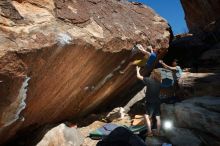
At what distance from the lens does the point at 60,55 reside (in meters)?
5.31

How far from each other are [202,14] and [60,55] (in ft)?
37.7

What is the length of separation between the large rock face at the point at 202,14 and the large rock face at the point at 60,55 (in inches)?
249

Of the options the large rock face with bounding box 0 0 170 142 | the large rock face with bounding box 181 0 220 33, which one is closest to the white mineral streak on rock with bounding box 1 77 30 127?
the large rock face with bounding box 0 0 170 142

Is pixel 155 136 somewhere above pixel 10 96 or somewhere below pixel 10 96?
below

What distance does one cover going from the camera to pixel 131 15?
25.8 feet

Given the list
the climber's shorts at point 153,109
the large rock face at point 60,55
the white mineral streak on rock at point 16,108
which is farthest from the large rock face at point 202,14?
the white mineral streak on rock at point 16,108

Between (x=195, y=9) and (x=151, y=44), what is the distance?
8.03 metres

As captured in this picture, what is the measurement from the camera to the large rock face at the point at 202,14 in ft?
43.8

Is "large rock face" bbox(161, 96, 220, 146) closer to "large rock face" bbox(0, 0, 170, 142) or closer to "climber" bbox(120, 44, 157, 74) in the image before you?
"climber" bbox(120, 44, 157, 74)

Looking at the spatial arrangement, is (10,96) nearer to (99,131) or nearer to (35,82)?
(35,82)

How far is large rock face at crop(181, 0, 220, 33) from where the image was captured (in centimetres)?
1336

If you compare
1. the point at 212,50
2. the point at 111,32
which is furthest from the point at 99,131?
the point at 212,50

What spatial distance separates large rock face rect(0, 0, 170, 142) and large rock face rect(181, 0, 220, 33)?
632 cm

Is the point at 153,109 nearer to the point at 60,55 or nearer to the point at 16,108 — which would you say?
the point at 60,55
